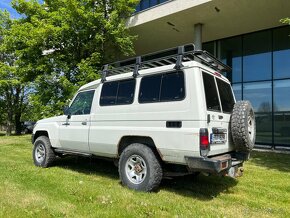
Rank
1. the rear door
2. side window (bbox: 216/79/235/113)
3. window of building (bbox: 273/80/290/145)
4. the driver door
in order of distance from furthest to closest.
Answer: window of building (bbox: 273/80/290/145), the driver door, side window (bbox: 216/79/235/113), the rear door

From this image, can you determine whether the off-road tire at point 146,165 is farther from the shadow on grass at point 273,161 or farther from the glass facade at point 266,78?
the glass facade at point 266,78

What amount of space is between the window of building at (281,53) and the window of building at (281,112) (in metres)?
0.41

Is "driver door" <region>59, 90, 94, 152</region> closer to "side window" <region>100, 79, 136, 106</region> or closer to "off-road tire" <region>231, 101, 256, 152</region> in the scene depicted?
"side window" <region>100, 79, 136, 106</region>

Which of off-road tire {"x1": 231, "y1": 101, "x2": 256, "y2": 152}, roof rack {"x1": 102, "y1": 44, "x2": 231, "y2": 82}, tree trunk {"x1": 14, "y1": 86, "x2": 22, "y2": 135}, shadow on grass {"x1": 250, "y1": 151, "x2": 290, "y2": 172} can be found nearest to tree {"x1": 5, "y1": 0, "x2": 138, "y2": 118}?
roof rack {"x1": 102, "y1": 44, "x2": 231, "y2": 82}

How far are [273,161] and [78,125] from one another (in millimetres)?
6690

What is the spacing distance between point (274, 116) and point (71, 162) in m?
9.36

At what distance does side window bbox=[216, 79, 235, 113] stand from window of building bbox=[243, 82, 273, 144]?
856cm

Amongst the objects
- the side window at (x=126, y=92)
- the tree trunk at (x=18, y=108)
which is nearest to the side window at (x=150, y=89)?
the side window at (x=126, y=92)

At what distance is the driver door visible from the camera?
760 cm

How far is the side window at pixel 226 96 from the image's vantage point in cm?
656

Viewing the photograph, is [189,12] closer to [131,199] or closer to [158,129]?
[158,129]

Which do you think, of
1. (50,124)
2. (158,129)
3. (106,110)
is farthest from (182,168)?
(50,124)

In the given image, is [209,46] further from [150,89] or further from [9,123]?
[9,123]

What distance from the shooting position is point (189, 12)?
14.0 meters
